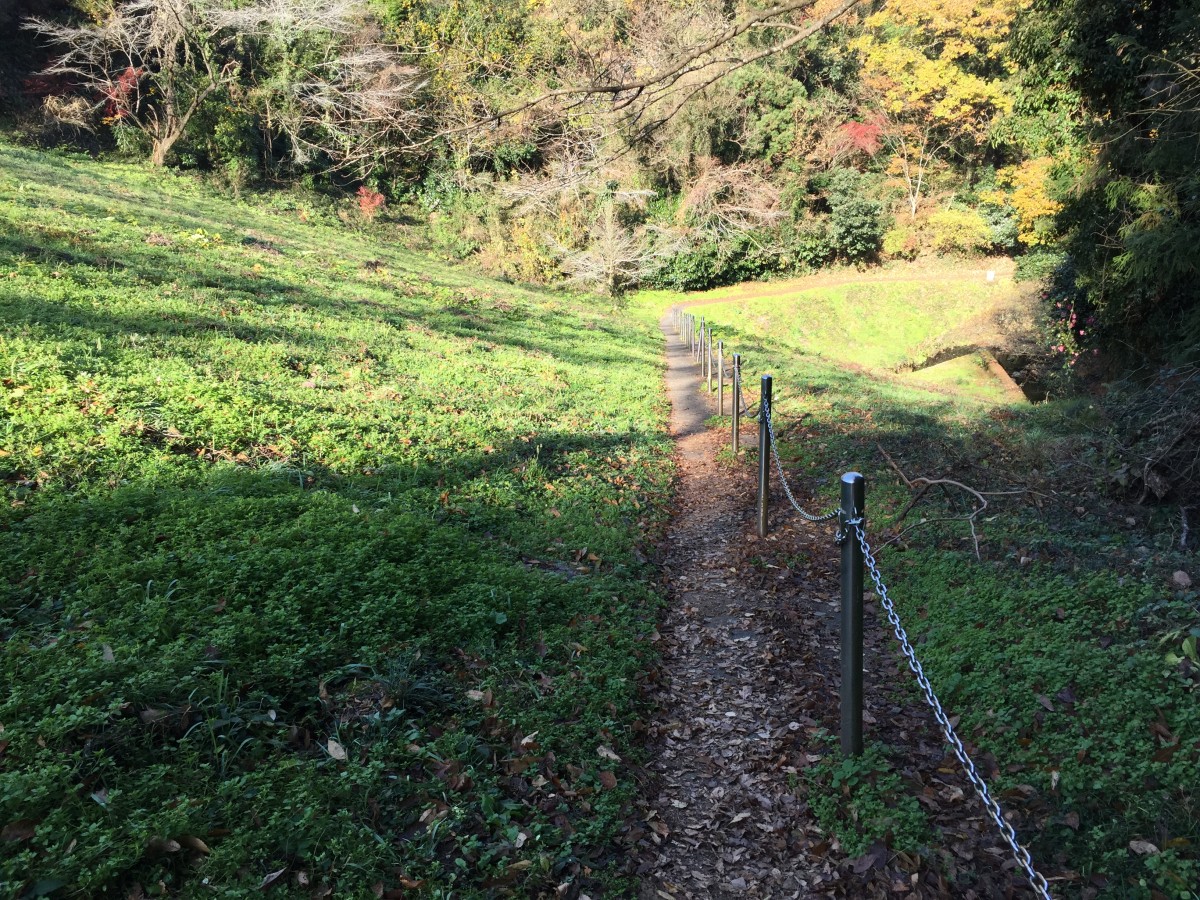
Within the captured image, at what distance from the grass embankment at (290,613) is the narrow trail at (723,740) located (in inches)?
12.7

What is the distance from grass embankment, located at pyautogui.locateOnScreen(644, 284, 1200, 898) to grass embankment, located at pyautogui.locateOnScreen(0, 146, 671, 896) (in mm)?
1976

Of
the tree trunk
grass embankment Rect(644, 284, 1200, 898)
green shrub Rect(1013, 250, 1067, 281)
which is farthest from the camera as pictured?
the tree trunk

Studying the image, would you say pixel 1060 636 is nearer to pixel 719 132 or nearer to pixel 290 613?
pixel 290 613

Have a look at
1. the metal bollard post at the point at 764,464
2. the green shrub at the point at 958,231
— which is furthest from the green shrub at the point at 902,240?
the metal bollard post at the point at 764,464

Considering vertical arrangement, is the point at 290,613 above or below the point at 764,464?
below

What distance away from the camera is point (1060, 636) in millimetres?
4676

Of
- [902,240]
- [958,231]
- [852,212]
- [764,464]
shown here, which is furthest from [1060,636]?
[958,231]

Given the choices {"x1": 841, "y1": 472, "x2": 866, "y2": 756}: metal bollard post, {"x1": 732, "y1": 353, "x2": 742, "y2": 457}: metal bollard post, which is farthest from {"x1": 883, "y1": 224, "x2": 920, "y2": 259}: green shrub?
{"x1": 841, "y1": 472, "x2": 866, "y2": 756}: metal bollard post

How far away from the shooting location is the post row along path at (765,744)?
11.3 feet

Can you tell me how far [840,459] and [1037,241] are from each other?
2515cm

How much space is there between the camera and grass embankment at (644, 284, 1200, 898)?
3.33 metres

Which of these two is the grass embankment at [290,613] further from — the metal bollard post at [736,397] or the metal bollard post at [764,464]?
the metal bollard post at [764,464]

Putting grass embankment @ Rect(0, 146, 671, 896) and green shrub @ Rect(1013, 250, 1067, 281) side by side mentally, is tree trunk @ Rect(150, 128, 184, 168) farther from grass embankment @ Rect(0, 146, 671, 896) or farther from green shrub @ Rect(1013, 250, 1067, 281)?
green shrub @ Rect(1013, 250, 1067, 281)

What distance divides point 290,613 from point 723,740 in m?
2.76
